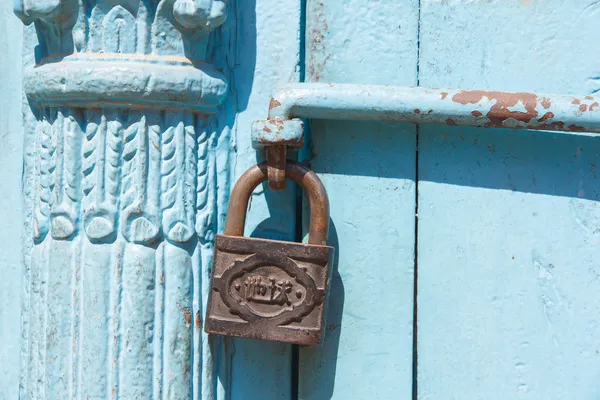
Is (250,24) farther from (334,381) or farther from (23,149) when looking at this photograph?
(334,381)

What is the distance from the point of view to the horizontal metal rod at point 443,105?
33.4 inches

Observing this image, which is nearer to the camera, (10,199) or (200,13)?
(200,13)

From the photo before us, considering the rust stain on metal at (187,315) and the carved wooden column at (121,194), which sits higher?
the carved wooden column at (121,194)

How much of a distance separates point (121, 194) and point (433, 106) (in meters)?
0.37

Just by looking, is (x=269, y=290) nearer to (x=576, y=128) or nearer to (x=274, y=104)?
(x=274, y=104)

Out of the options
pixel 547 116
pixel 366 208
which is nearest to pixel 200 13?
pixel 366 208

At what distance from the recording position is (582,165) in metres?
0.92

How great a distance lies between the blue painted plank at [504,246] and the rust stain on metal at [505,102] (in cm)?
6

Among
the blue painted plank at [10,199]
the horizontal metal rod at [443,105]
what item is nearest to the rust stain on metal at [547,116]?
the horizontal metal rod at [443,105]

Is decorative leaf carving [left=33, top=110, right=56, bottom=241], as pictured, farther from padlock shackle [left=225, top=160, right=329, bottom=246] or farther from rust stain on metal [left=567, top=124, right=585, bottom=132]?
rust stain on metal [left=567, top=124, right=585, bottom=132]

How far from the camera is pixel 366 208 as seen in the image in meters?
0.92

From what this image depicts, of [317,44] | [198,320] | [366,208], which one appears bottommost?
[198,320]

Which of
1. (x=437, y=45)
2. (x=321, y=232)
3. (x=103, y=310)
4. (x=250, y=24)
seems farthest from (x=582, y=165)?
(x=103, y=310)

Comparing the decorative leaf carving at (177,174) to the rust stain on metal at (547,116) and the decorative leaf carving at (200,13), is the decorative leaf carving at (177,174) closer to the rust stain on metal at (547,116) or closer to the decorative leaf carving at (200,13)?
the decorative leaf carving at (200,13)
